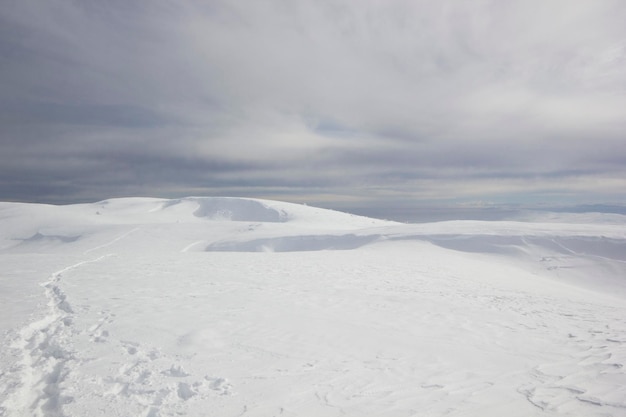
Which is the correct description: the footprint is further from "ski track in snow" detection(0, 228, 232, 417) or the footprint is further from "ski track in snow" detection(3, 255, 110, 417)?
"ski track in snow" detection(3, 255, 110, 417)

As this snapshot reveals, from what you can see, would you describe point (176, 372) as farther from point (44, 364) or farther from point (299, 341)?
point (299, 341)

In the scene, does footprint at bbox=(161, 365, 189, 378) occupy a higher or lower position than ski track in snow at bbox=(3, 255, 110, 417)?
higher

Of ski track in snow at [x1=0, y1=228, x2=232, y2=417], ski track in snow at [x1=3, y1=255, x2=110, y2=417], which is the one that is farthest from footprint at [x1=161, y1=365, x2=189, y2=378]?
ski track in snow at [x1=3, y1=255, x2=110, y2=417]

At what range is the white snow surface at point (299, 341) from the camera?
5207 millimetres

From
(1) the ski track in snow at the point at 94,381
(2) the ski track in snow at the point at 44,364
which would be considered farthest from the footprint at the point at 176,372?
(2) the ski track in snow at the point at 44,364

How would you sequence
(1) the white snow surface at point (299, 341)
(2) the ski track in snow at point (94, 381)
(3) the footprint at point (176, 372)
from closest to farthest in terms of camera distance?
(2) the ski track in snow at point (94, 381), (1) the white snow surface at point (299, 341), (3) the footprint at point (176, 372)

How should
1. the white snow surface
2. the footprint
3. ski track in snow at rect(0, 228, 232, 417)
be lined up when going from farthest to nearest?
the footprint, the white snow surface, ski track in snow at rect(0, 228, 232, 417)

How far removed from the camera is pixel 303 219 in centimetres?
6034

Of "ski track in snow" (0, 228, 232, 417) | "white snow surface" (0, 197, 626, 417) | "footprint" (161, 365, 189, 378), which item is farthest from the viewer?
"footprint" (161, 365, 189, 378)

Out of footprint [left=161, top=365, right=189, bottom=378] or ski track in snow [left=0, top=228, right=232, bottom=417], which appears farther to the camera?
footprint [left=161, top=365, right=189, bottom=378]

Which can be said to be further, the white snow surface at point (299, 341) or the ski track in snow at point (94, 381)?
the white snow surface at point (299, 341)

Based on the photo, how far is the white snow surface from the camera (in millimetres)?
5207

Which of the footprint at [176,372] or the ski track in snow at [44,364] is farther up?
the footprint at [176,372]

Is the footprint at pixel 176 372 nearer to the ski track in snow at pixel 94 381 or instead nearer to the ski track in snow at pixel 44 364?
the ski track in snow at pixel 94 381
